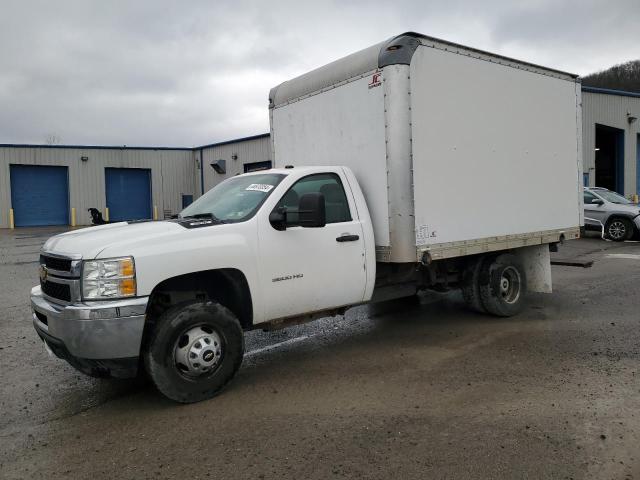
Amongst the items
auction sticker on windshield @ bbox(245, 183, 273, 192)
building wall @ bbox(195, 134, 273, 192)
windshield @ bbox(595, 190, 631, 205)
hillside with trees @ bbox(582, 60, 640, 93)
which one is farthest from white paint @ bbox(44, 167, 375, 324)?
hillside with trees @ bbox(582, 60, 640, 93)

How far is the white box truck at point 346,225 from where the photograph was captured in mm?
4168

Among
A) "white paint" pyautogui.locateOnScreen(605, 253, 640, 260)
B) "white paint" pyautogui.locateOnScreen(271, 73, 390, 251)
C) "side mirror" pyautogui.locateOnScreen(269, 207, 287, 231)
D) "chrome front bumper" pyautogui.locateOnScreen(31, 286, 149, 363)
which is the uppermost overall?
"white paint" pyautogui.locateOnScreen(271, 73, 390, 251)

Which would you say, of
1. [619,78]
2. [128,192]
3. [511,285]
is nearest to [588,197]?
[511,285]

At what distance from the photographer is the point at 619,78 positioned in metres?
35.4

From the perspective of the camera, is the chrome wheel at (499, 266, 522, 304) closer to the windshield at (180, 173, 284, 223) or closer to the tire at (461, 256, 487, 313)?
the tire at (461, 256, 487, 313)

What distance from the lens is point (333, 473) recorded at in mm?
3250

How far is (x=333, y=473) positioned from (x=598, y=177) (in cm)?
3213

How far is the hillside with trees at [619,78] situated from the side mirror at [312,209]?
35.0 meters

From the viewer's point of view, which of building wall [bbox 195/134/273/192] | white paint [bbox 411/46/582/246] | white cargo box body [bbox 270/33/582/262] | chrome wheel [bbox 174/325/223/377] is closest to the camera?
chrome wheel [bbox 174/325/223/377]

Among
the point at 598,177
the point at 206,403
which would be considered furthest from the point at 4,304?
the point at 598,177

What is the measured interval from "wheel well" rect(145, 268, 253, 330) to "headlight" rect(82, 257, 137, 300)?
33cm

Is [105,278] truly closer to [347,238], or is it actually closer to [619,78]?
[347,238]

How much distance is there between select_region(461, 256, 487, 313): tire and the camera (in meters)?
7.02

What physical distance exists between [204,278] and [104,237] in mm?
899
